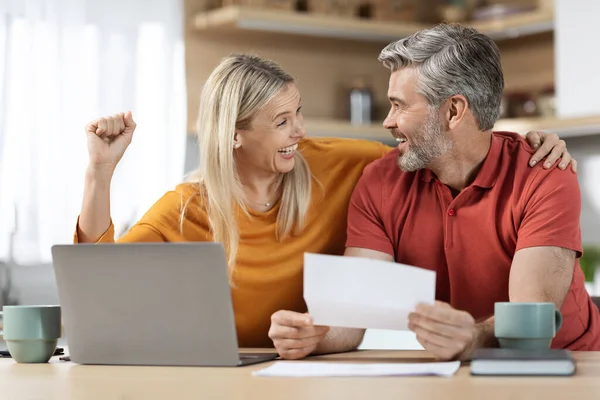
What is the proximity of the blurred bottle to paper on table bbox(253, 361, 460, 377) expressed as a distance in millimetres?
2727

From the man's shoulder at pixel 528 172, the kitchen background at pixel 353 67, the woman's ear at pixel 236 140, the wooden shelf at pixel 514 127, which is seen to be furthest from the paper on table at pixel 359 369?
the wooden shelf at pixel 514 127

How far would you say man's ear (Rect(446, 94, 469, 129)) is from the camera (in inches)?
85.5

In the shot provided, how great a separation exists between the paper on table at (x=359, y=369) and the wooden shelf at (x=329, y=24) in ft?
7.87

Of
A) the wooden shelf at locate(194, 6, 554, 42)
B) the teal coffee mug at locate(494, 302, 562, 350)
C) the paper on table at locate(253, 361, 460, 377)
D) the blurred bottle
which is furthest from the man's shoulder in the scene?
the blurred bottle

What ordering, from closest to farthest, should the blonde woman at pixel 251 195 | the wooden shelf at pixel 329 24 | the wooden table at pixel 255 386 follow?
1. the wooden table at pixel 255 386
2. the blonde woman at pixel 251 195
3. the wooden shelf at pixel 329 24

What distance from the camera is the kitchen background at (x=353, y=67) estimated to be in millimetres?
3768

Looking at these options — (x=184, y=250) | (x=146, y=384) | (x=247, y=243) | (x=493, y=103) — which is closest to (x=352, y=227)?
(x=247, y=243)

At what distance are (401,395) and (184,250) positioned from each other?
47 centimetres

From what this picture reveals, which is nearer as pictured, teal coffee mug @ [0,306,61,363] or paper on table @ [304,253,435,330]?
paper on table @ [304,253,435,330]

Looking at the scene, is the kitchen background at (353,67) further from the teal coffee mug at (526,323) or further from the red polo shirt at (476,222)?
the teal coffee mug at (526,323)

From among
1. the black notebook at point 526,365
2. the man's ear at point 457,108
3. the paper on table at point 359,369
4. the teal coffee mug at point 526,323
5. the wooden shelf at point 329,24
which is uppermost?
the wooden shelf at point 329,24

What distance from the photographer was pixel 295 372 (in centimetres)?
157

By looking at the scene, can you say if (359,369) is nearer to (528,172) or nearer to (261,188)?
(528,172)

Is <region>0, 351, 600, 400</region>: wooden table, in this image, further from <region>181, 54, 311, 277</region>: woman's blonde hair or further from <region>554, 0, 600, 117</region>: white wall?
<region>554, 0, 600, 117</region>: white wall
